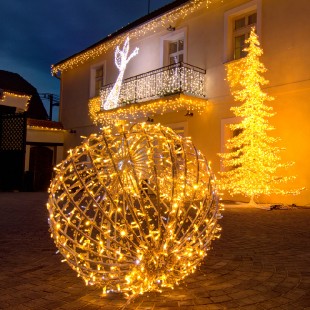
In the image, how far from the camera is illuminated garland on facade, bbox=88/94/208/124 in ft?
41.2

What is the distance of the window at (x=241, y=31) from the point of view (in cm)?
1218

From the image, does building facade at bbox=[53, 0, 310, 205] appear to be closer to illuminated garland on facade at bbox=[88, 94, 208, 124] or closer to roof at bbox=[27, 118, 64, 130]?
illuminated garland on facade at bbox=[88, 94, 208, 124]

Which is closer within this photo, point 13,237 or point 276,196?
point 13,237

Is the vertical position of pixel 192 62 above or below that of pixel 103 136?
above

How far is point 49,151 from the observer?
2056 cm

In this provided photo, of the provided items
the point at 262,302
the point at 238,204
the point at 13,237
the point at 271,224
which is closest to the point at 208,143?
the point at 238,204

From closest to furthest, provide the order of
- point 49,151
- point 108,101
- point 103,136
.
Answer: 1. point 103,136
2. point 108,101
3. point 49,151

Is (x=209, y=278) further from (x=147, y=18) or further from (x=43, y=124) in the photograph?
(x=43, y=124)

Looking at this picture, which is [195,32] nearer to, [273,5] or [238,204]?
[273,5]

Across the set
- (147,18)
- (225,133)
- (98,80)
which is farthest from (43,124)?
(225,133)

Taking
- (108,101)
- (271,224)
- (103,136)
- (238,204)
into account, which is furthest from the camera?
(108,101)

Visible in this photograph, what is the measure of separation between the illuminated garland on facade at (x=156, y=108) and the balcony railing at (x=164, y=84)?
26cm

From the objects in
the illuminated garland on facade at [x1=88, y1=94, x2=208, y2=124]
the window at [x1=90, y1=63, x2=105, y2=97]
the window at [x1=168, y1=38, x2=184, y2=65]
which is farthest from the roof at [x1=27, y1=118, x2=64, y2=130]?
the window at [x1=168, y1=38, x2=184, y2=65]

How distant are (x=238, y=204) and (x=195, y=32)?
266 inches
